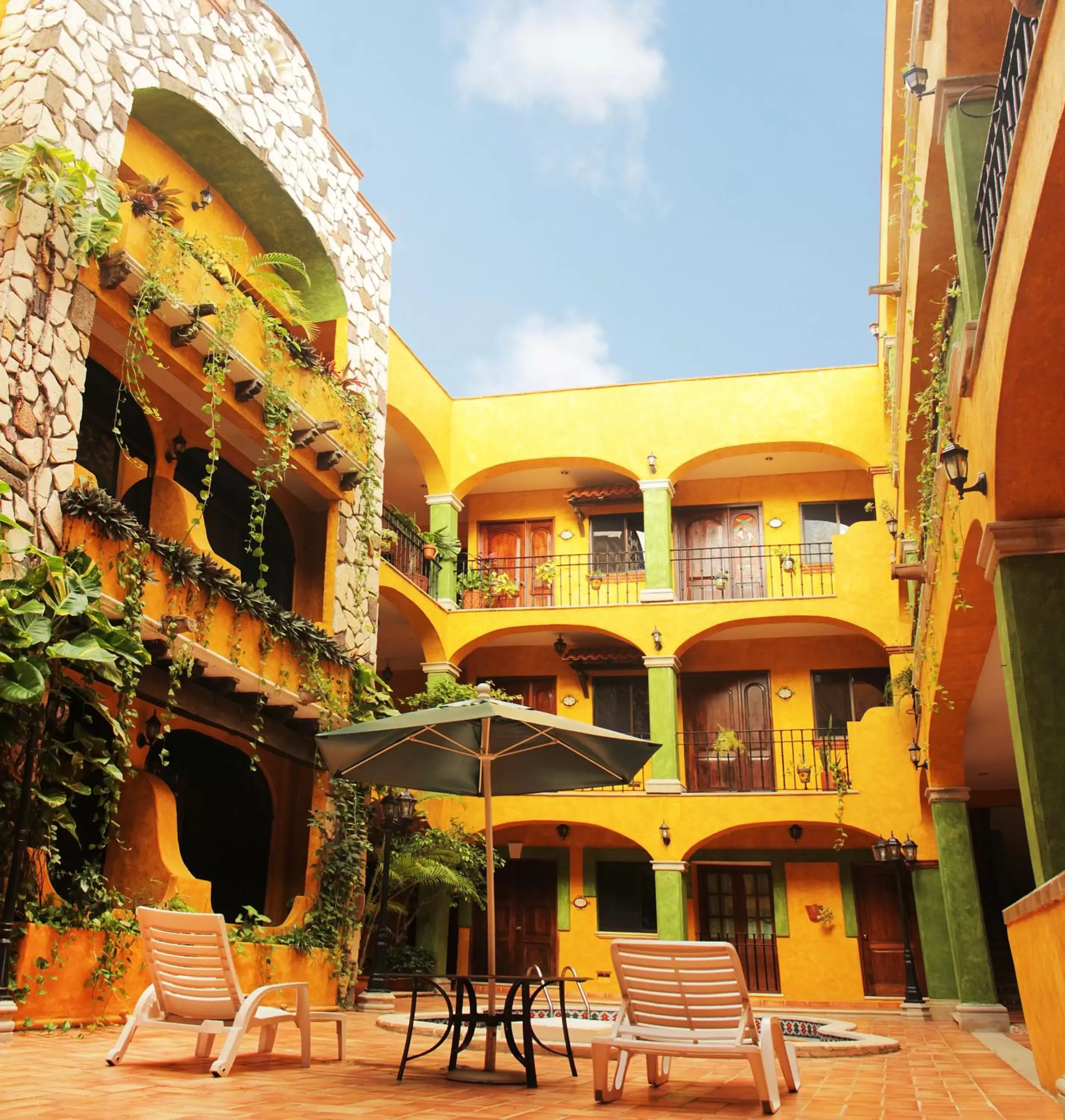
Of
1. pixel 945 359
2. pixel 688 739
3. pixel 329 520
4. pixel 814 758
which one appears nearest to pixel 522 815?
pixel 688 739

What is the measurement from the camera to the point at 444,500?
19.3 m

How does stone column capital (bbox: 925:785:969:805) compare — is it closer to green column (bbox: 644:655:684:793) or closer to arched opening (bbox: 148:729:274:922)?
green column (bbox: 644:655:684:793)

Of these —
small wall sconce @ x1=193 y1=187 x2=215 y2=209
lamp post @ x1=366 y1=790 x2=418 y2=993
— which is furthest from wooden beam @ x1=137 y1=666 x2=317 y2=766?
small wall sconce @ x1=193 y1=187 x2=215 y2=209

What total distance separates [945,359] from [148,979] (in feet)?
24.3

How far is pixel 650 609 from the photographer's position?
18.3 m

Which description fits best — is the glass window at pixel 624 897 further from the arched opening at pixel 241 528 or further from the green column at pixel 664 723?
the arched opening at pixel 241 528

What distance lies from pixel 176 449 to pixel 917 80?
24.4ft

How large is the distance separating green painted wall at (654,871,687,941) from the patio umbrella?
33.3ft

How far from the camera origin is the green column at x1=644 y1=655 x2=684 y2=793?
17.4m

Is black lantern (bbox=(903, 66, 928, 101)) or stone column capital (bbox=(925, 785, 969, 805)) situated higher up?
black lantern (bbox=(903, 66, 928, 101))

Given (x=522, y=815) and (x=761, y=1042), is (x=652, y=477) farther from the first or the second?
(x=761, y=1042)

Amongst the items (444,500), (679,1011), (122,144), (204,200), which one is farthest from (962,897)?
(122,144)

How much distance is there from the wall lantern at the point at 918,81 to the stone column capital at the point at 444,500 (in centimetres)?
1250

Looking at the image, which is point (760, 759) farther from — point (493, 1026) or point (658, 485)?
point (493, 1026)
